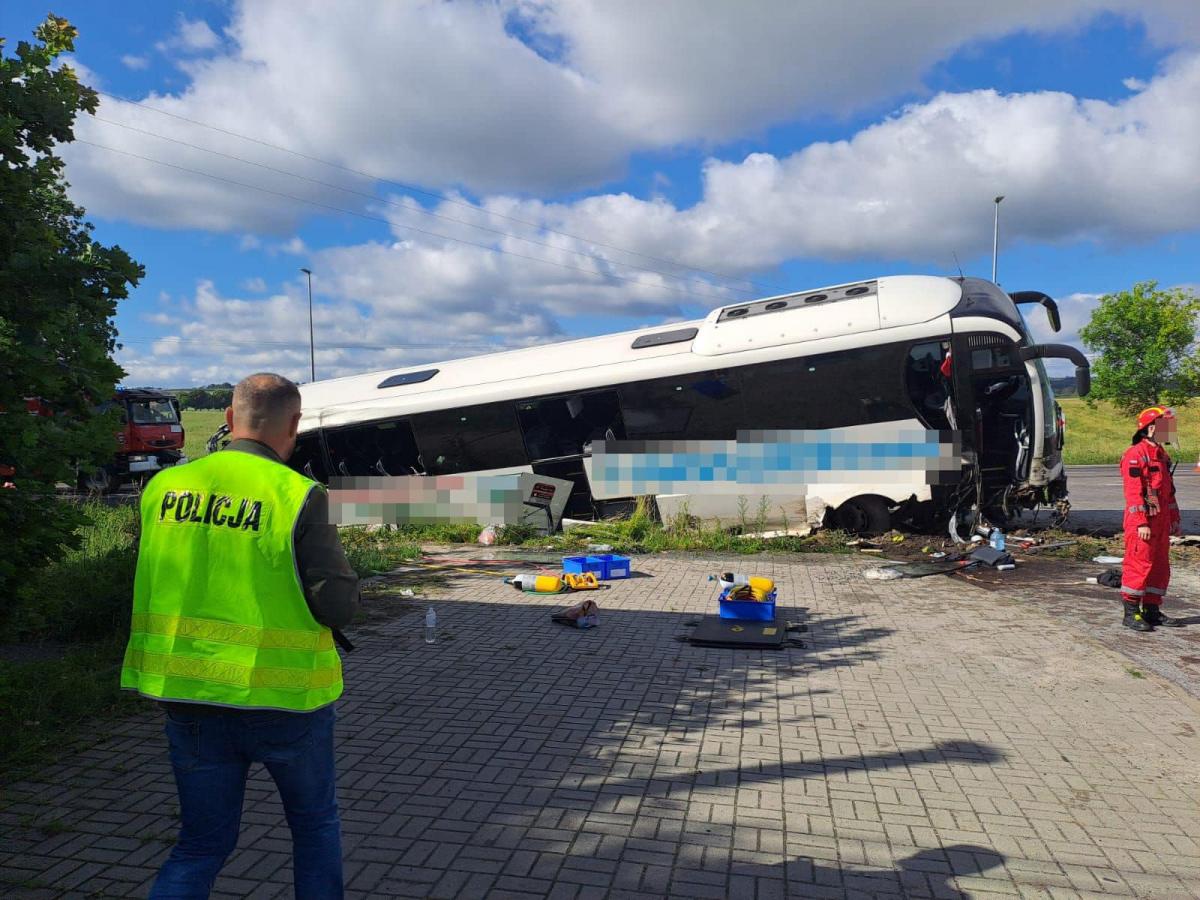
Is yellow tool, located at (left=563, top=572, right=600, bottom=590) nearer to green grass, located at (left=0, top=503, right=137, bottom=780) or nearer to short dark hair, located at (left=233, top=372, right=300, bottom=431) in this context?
green grass, located at (left=0, top=503, right=137, bottom=780)

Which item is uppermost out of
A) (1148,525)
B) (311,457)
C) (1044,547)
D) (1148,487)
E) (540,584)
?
(311,457)

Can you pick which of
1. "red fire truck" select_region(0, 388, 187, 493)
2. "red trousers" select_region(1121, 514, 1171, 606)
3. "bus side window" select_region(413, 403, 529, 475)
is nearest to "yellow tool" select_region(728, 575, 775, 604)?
"red trousers" select_region(1121, 514, 1171, 606)

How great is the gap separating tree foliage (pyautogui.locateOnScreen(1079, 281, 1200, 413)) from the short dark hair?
101ft

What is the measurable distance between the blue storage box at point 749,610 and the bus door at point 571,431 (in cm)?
516

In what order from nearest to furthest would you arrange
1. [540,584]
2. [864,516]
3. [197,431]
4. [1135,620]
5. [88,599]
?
1. [88,599]
2. [1135,620]
3. [540,584]
4. [864,516]
5. [197,431]

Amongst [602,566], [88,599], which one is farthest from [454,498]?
[88,599]

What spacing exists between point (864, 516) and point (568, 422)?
448 centimetres

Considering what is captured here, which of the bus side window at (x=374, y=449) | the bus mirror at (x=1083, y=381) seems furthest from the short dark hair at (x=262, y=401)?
the bus mirror at (x=1083, y=381)

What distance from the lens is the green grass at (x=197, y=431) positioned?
32.8 metres

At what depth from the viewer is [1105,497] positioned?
696 inches

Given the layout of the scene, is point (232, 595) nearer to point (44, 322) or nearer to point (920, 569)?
point (44, 322)

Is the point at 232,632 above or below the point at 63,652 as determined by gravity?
above

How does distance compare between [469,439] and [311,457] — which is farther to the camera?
[311,457]

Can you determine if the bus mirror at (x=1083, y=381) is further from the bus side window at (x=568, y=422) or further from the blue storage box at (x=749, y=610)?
the blue storage box at (x=749, y=610)
